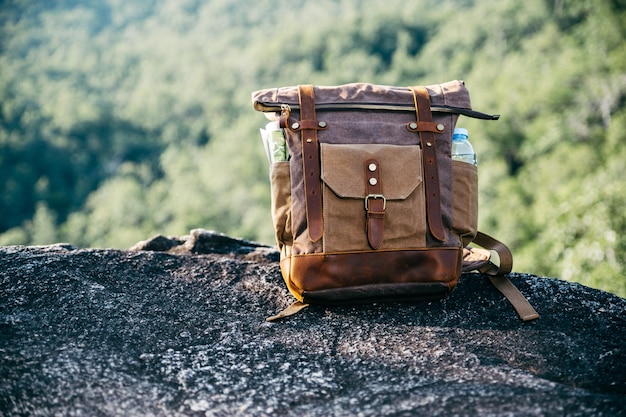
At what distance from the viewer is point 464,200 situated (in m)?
2.83

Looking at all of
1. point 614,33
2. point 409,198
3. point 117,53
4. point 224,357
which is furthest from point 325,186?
point 117,53

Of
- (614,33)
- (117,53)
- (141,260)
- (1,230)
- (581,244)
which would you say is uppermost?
(117,53)

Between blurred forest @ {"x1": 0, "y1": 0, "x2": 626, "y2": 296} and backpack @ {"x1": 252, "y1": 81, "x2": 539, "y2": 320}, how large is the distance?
25.9ft

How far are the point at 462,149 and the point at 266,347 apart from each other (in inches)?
58.2

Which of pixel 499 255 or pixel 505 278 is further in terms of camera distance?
pixel 505 278

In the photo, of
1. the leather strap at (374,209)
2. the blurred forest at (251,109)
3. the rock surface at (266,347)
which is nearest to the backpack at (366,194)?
A: the leather strap at (374,209)

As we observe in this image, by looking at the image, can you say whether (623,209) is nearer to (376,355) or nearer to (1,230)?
(376,355)

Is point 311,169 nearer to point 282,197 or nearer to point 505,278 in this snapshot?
point 282,197

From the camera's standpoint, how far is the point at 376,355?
7.61ft

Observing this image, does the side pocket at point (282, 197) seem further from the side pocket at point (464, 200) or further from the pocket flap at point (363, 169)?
the side pocket at point (464, 200)

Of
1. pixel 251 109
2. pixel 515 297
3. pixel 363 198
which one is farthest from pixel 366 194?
pixel 251 109

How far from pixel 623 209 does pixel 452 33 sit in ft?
180

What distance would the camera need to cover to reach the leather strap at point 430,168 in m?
2.71

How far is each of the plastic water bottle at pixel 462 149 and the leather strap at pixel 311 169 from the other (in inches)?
30.7
